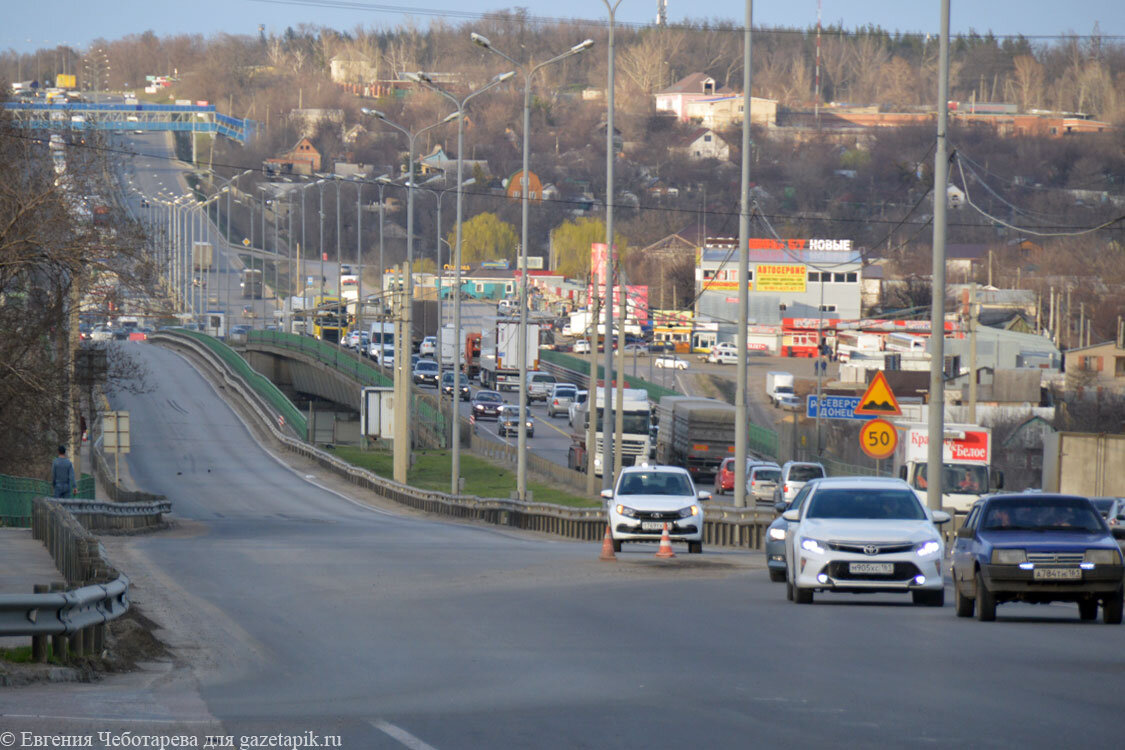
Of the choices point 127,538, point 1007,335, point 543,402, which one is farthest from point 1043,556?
point 1007,335

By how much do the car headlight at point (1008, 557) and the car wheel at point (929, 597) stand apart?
2.16 meters

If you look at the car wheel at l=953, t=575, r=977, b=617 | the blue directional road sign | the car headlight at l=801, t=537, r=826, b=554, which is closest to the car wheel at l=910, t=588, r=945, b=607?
the car wheel at l=953, t=575, r=977, b=617

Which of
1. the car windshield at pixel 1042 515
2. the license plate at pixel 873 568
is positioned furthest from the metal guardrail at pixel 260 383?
the car windshield at pixel 1042 515

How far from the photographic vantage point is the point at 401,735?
8.49 m

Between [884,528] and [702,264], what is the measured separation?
128 meters

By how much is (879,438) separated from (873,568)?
1426 centimetres

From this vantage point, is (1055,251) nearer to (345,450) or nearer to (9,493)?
(345,450)

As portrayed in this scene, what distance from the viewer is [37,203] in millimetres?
26594

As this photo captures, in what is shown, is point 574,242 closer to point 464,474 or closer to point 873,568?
point 464,474

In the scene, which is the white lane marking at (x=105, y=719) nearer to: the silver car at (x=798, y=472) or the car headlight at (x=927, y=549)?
the car headlight at (x=927, y=549)

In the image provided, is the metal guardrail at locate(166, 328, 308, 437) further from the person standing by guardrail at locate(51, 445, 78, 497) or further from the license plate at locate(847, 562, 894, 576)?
the license plate at locate(847, 562, 894, 576)

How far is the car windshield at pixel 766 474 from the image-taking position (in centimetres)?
5553

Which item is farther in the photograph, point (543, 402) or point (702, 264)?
point (702, 264)

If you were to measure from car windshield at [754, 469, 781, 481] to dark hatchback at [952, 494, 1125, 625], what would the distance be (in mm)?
39190
